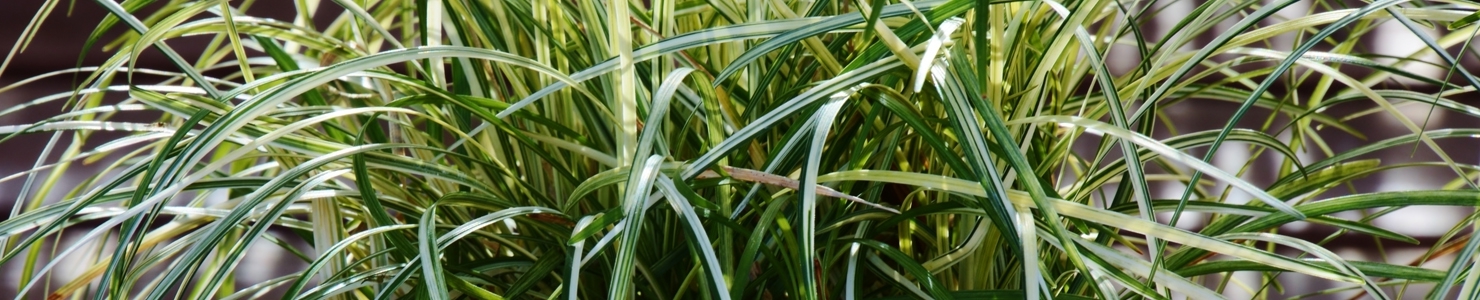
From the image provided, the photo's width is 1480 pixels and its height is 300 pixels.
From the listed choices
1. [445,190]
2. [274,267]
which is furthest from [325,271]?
[274,267]

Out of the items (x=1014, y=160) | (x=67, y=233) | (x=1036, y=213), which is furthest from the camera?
(x=67, y=233)

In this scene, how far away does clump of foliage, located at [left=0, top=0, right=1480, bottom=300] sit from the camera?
0.35m

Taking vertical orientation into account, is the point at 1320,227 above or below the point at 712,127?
above

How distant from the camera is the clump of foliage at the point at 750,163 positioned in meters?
0.35

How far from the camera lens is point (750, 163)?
0.48 meters

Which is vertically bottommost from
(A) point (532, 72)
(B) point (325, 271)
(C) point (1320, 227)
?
(B) point (325, 271)

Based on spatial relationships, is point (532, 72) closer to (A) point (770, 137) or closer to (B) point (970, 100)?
(A) point (770, 137)

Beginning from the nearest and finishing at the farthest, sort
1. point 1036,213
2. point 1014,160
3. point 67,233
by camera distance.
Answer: point 1014,160 < point 1036,213 < point 67,233

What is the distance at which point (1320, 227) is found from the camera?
41.4 inches

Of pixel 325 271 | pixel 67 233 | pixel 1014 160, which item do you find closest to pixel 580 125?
pixel 325 271

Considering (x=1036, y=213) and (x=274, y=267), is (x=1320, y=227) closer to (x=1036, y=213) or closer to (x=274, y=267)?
(x=1036, y=213)

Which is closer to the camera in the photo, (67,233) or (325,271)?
(325,271)

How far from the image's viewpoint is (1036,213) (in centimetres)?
43

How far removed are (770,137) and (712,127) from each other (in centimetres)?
9
